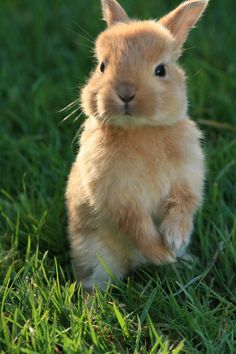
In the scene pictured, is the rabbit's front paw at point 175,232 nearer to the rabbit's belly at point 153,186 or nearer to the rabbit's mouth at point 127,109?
the rabbit's belly at point 153,186

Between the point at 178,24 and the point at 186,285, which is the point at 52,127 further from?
the point at 186,285

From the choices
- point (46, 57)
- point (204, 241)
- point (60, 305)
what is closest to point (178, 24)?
point (204, 241)

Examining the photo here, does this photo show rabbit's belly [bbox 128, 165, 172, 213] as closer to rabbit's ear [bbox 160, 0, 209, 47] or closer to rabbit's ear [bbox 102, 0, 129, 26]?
rabbit's ear [bbox 160, 0, 209, 47]

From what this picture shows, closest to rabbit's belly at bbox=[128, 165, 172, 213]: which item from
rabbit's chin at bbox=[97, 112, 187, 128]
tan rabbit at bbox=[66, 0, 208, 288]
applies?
tan rabbit at bbox=[66, 0, 208, 288]

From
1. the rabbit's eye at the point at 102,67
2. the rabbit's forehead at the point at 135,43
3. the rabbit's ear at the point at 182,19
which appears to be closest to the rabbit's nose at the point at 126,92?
the rabbit's forehead at the point at 135,43

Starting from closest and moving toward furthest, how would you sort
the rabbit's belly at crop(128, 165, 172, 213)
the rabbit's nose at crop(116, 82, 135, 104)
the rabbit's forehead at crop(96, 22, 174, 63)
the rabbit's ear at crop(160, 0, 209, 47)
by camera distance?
1. the rabbit's nose at crop(116, 82, 135, 104)
2. the rabbit's forehead at crop(96, 22, 174, 63)
3. the rabbit's belly at crop(128, 165, 172, 213)
4. the rabbit's ear at crop(160, 0, 209, 47)

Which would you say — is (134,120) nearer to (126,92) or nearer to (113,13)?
(126,92)

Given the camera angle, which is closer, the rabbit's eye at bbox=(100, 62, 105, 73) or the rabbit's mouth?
the rabbit's mouth

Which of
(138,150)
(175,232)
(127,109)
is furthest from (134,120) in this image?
(175,232)
